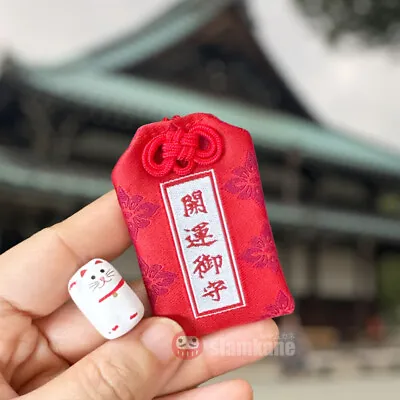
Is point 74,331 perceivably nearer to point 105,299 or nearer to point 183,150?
point 105,299

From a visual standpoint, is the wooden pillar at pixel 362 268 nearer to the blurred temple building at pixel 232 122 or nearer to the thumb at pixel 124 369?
the blurred temple building at pixel 232 122

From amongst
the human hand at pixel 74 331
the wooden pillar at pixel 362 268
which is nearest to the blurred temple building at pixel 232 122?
the wooden pillar at pixel 362 268

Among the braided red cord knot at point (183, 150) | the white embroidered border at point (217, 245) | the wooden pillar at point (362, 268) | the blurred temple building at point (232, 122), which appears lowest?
the wooden pillar at point (362, 268)

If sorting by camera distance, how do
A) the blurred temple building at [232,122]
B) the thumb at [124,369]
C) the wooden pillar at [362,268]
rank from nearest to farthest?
the thumb at [124,369] → the blurred temple building at [232,122] → the wooden pillar at [362,268]

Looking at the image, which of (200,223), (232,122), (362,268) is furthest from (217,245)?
(362,268)

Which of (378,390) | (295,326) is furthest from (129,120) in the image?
(378,390)

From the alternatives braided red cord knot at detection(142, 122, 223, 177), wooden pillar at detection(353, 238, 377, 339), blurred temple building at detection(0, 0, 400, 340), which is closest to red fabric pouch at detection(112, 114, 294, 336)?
braided red cord knot at detection(142, 122, 223, 177)
